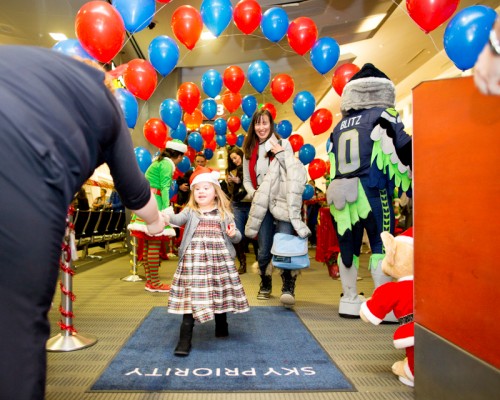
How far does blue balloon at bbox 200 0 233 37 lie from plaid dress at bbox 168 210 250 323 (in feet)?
8.85

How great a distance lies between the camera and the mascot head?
2748 millimetres

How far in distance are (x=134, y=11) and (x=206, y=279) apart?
2.60 metres

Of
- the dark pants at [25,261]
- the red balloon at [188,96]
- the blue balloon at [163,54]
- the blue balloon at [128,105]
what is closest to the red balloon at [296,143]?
the red balloon at [188,96]

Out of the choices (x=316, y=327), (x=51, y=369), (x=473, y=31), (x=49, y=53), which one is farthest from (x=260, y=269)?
(x=49, y=53)

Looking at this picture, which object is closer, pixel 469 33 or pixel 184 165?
pixel 469 33

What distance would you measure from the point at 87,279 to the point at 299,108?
338cm

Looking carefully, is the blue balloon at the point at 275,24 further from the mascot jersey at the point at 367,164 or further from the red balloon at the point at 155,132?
the mascot jersey at the point at 367,164

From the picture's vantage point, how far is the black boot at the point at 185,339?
6.79ft

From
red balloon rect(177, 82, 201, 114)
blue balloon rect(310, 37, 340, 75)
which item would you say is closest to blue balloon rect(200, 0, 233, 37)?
blue balloon rect(310, 37, 340, 75)

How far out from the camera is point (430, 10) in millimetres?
3547

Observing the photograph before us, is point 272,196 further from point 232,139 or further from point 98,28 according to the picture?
point 232,139

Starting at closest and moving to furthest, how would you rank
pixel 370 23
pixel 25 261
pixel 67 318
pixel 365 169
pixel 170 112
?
1. pixel 25 261
2. pixel 67 318
3. pixel 365 169
4. pixel 170 112
5. pixel 370 23

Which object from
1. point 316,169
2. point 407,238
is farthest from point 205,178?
point 316,169

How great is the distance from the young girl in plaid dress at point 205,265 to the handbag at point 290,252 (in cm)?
71
